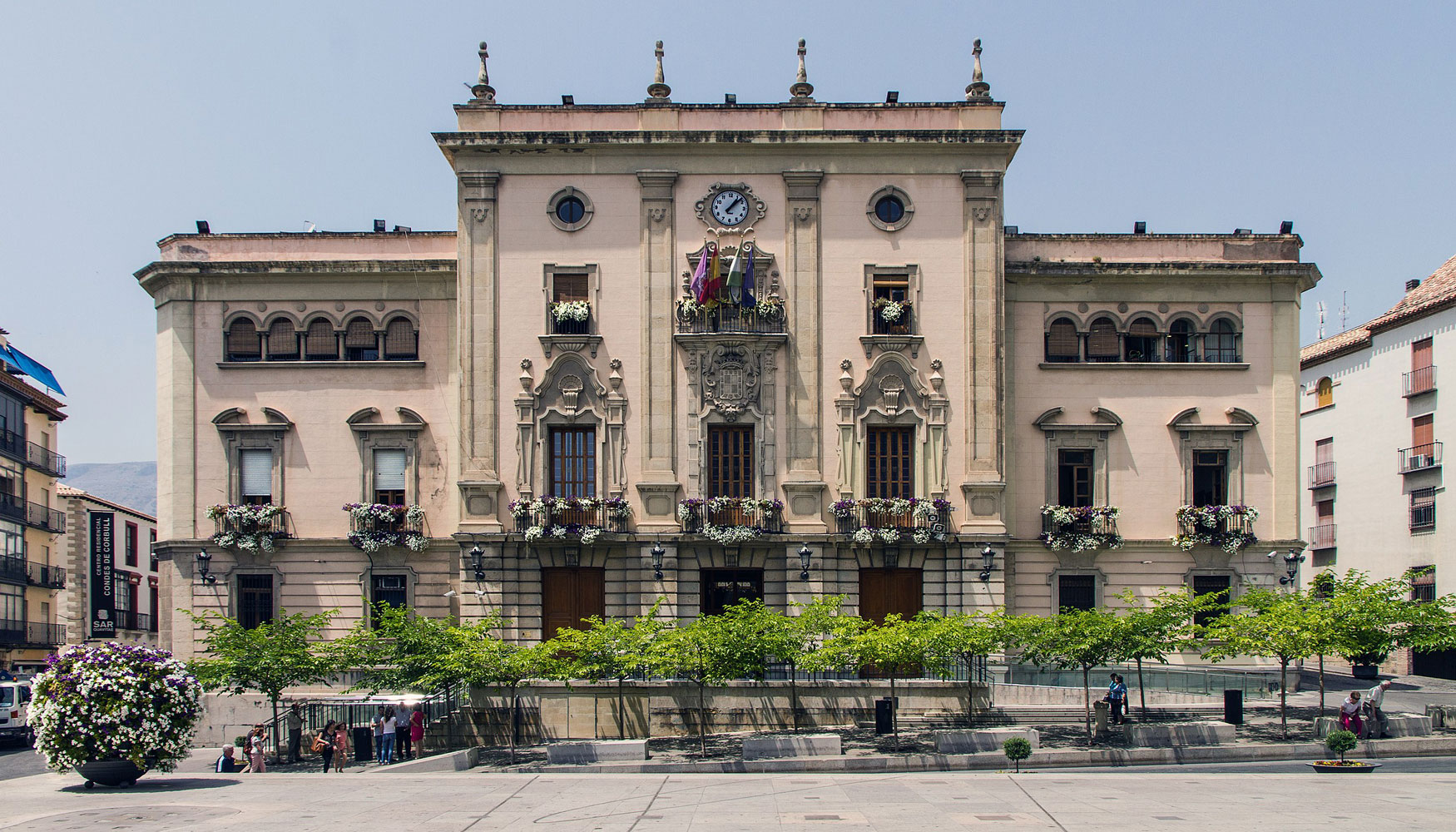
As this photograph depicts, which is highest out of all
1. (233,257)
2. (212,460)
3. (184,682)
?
(233,257)

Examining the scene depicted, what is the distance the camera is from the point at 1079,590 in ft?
144

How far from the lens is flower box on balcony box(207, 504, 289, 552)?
43.3 m

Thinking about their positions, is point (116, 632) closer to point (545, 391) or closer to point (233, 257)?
point (233, 257)

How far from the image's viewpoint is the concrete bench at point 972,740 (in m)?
32.2

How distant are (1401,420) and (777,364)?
29866mm

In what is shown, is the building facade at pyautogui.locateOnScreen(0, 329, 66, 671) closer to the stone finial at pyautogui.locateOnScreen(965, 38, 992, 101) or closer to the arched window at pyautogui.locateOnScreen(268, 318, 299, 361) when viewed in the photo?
the arched window at pyautogui.locateOnScreen(268, 318, 299, 361)

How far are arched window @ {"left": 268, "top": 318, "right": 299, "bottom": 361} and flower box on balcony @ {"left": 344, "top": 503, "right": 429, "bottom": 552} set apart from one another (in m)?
5.75

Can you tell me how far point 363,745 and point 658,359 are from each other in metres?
14.9

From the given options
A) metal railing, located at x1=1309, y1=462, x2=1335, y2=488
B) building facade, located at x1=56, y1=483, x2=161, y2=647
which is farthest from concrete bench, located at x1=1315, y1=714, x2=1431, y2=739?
building facade, located at x1=56, y1=483, x2=161, y2=647

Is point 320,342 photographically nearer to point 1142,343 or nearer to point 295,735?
point 295,735

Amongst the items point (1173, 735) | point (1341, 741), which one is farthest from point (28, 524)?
point (1341, 741)

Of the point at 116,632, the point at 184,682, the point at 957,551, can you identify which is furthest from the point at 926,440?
the point at 116,632

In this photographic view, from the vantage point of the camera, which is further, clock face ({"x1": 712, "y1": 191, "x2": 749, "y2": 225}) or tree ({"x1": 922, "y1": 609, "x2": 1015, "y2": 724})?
clock face ({"x1": 712, "y1": 191, "x2": 749, "y2": 225})

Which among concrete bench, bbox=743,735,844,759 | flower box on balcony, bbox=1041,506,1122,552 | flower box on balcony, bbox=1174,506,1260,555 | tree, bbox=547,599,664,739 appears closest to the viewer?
concrete bench, bbox=743,735,844,759
